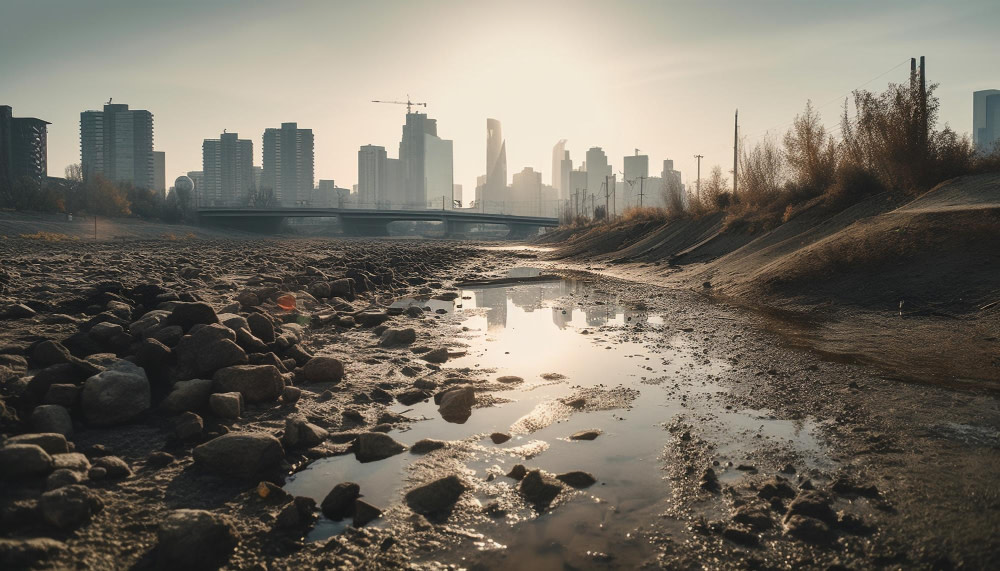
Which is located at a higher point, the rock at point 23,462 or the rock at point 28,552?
the rock at point 23,462

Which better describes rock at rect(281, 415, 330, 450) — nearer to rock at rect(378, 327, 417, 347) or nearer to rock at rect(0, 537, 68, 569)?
rock at rect(0, 537, 68, 569)

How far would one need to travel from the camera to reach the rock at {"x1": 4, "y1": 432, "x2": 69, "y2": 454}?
3.60 m

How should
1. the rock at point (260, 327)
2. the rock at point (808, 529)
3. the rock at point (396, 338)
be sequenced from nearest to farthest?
the rock at point (808, 529) → the rock at point (260, 327) → the rock at point (396, 338)

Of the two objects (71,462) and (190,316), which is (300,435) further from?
(190,316)

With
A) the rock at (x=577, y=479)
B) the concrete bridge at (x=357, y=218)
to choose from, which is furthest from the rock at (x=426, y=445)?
the concrete bridge at (x=357, y=218)

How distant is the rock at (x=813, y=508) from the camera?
3322mm

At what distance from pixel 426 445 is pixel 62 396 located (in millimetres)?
2928

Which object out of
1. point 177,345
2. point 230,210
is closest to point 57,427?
point 177,345

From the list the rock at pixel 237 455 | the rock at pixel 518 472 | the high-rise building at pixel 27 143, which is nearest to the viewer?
the rock at pixel 237 455

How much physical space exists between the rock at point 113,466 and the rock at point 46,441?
8.5 inches

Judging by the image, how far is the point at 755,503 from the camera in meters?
3.56

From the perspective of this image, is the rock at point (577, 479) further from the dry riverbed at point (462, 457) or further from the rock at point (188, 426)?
the rock at point (188, 426)

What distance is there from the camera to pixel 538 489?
3.75 metres

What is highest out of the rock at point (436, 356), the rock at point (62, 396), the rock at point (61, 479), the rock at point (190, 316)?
the rock at point (190, 316)
